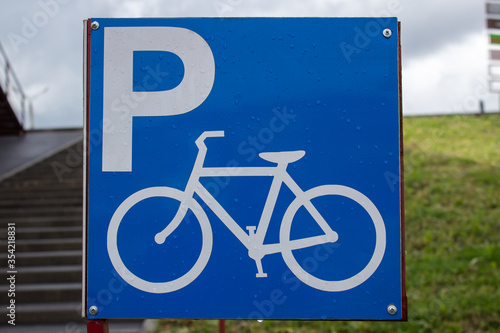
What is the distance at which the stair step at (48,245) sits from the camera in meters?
5.95

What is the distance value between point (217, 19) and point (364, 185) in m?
0.89

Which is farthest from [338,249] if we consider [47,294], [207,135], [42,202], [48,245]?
[42,202]

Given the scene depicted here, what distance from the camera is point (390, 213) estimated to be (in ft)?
5.99

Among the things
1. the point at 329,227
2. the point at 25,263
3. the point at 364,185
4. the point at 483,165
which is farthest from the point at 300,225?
the point at 483,165

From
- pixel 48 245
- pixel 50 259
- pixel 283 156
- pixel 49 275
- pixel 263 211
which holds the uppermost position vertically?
pixel 283 156

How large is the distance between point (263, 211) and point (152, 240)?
1.47 ft

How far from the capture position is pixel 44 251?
6004 mm

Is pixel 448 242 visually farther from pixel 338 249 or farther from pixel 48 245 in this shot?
pixel 48 245

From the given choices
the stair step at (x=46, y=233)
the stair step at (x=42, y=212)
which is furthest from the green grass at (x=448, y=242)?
the stair step at (x=42, y=212)

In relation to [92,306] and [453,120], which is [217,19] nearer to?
[92,306]

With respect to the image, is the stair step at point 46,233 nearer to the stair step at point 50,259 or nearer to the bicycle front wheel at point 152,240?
the stair step at point 50,259

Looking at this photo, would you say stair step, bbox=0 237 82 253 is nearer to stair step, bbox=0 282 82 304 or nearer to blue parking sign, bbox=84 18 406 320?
stair step, bbox=0 282 82 304

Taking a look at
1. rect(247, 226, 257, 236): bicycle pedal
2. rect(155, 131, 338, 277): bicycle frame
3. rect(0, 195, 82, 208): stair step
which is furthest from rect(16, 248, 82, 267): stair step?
rect(247, 226, 257, 236): bicycle pedal

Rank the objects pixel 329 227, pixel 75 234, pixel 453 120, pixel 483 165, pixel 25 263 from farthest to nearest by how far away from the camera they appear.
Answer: pixel 453 120 < pixel 483 165 < pixel 75 234 < pixel 25 263 < pixel 329 227
